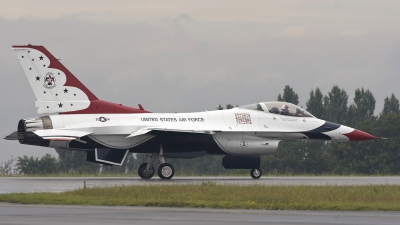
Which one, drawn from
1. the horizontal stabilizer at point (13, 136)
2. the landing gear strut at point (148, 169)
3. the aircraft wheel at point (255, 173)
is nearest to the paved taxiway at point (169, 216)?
the landing gear strut at point (148, 169)

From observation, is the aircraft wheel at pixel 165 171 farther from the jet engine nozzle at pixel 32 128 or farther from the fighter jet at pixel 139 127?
the jet engine nozzle at pixel 32 128

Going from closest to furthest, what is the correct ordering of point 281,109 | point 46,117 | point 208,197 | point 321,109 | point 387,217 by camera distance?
point 387,217 → point 208,197 → point 46,117 → point 281,109 → point 321,109

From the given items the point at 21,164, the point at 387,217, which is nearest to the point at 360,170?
the point at 21,164

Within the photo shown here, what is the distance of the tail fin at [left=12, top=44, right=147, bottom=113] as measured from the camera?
99.6 feet

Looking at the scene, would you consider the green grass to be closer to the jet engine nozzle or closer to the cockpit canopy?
the jet engine nozzle

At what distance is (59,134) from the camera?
2905 cm

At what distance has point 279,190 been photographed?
69.6ft

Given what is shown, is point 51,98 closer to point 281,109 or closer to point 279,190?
point 281,109

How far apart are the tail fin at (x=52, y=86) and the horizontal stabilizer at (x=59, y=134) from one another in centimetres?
131

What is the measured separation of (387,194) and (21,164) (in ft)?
125

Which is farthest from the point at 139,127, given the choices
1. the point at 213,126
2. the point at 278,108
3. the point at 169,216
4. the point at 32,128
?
the point at 169,216

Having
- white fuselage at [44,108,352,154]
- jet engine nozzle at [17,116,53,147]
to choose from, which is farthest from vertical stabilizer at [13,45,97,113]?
jet engine nozzle at [17,116,53,147]

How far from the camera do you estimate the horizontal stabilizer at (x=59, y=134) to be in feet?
94.5

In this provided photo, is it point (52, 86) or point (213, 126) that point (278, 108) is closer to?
point (213, 126)
